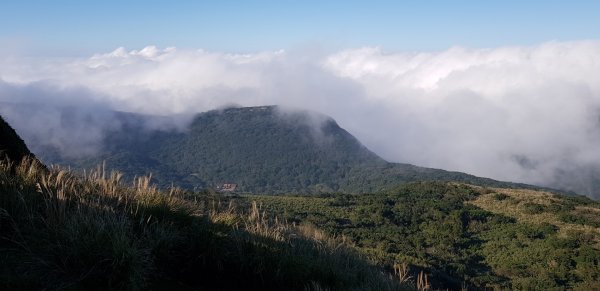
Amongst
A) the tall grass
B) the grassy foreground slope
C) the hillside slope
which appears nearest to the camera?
the tall grass

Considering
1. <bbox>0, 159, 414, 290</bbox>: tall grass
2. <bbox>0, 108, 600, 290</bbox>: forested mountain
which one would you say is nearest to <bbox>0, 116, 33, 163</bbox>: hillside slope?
<bbox>0, 108, 600, 290</bbox>: forested mountain

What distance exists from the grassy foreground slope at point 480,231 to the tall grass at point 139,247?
13682 millimetres

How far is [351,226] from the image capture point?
4831 centimetres

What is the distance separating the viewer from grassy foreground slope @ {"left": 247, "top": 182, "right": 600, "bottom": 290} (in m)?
31.6

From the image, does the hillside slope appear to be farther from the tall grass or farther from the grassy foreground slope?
the grassy foreground slope

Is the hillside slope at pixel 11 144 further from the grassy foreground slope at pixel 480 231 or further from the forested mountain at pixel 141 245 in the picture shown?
the grassy foreground slope at pixel 480 231

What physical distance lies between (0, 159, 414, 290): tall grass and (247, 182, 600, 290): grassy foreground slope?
13682 mm

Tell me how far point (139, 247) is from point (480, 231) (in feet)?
155

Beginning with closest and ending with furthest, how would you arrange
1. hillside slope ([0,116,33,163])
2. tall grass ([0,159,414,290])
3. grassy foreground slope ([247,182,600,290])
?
tall grass ([0,159,414,290]), hillside slope ([0,116,33,163]), grassy foreground slope ([247,182,600,290])

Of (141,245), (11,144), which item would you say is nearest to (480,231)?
(11,144)

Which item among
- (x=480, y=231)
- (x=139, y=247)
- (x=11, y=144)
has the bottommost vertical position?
(x=480, y=231)

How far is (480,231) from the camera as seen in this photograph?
47281 millimetres

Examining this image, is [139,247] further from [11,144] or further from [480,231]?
[480,231]

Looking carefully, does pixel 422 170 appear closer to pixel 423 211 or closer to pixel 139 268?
pixel 423 211
